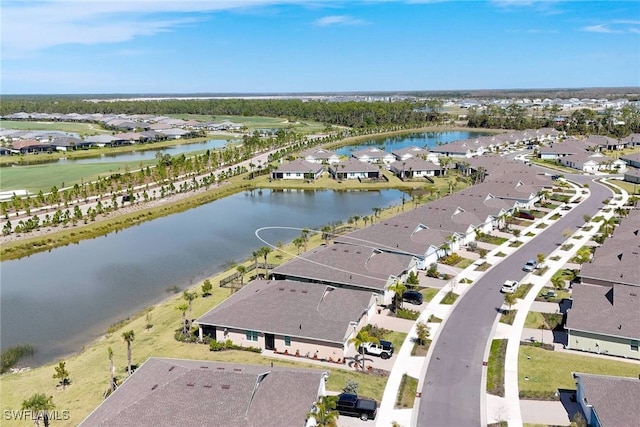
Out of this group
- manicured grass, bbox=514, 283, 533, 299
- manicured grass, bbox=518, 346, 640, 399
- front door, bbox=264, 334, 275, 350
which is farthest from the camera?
manicured grass, bbox=514, 283, 533, 299

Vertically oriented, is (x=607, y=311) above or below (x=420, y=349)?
above

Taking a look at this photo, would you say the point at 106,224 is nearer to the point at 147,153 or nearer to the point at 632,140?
the point at 147,153

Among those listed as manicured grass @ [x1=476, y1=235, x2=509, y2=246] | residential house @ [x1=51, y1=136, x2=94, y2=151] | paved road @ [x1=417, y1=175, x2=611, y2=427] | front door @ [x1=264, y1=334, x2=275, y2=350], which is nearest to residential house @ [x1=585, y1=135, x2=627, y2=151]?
manicured grass @ [x1=476, y1=235, x2=509, y2=246]

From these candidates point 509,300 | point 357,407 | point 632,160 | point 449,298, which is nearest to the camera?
point 357,407

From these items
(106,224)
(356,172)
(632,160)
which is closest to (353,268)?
(106,224)

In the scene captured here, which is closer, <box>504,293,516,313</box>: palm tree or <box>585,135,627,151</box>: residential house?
<box>504,293,516,313</box>: palm tree

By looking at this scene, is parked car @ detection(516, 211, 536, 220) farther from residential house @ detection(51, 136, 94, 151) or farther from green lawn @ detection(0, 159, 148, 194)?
residential house @ detection(51, 136, 94, 151)

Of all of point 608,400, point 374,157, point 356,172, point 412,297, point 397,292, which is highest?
point 374,157

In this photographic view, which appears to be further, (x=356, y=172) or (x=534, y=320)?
(x=356, y=172)
